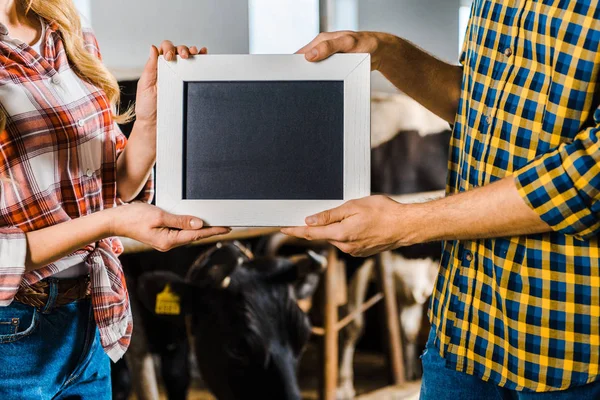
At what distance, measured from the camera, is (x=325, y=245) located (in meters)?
2.95

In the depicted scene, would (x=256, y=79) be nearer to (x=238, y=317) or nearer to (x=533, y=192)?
(x=533, y=192)

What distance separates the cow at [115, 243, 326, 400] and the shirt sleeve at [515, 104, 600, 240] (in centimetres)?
167

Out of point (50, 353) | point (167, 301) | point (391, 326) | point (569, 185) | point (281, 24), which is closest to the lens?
point (569, 185)

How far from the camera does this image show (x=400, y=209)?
3.58ft

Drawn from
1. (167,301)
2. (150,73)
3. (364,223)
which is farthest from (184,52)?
(167,301)

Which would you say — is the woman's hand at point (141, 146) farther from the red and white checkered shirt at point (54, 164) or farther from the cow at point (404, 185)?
the cow at point (404, 185)

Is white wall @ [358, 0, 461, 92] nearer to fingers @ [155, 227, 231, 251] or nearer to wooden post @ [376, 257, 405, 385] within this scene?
wooden post @ [376, 257, 405, 385]

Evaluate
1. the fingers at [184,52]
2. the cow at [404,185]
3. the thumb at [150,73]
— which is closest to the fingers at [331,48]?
the fingers at [184,52]

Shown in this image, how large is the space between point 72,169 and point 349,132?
0.49 meters

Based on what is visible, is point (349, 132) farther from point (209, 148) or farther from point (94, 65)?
point (94, 65)

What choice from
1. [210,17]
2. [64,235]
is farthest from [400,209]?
[210,17]

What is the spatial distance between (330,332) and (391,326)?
42 centimetres

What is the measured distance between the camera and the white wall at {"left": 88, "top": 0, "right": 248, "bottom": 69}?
2676 mm

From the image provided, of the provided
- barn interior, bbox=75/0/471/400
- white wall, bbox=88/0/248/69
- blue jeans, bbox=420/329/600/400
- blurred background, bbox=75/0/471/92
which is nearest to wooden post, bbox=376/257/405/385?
barn interior, bbox=75/0/471/400
